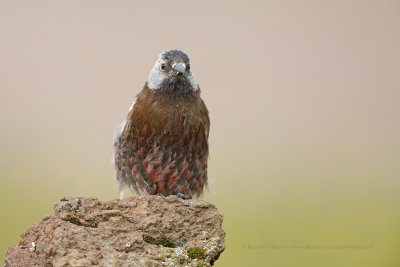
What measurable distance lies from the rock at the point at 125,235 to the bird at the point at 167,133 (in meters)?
1.21

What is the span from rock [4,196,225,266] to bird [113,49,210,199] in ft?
3.98

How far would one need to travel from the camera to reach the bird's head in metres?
6.33

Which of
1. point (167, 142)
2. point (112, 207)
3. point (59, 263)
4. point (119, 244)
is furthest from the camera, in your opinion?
point (167, 142)

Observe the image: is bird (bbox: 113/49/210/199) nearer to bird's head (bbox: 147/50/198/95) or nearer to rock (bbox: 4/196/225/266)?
bird's head (bbox: 147/50/198/95)

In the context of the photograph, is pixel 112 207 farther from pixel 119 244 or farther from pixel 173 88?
pixel 173 88

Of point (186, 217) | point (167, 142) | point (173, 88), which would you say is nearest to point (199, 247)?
point (186, 217)

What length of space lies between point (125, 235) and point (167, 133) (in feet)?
6.08

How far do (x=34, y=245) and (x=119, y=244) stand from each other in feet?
2.47

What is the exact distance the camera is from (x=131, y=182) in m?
6.65

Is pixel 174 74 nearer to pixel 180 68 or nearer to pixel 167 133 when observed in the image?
pixel 180 68

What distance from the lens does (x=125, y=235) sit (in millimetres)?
4621

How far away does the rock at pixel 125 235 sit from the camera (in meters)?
4.26

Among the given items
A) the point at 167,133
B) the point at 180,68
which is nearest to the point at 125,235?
the point at 167,133

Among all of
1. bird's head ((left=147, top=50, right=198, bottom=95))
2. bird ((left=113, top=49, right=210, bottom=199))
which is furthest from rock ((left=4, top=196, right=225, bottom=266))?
bird's head ((left=147, top=50, right=198, bottom=95))
